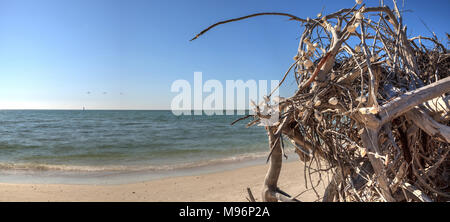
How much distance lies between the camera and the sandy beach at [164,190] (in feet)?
20.0

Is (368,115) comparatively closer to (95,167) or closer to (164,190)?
(164,190)

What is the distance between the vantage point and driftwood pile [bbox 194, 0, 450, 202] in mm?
1551

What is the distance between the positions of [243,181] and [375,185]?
5.92 metres

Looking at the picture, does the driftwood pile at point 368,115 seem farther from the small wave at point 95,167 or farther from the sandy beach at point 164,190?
the small wave at point 95,167

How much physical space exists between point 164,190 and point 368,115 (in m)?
6.18

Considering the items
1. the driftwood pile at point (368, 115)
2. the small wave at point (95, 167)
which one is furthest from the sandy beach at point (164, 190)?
the driftwood pile at point (368, 115)

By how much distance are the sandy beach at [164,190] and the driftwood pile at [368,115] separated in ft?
12.0

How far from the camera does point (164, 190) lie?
674 cm

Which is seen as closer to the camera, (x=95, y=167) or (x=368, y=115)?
(x=368, y=115)

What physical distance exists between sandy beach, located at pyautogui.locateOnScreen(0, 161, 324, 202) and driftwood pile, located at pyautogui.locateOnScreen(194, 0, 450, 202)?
3.66m

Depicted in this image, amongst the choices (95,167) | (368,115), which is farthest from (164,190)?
(368,115)
